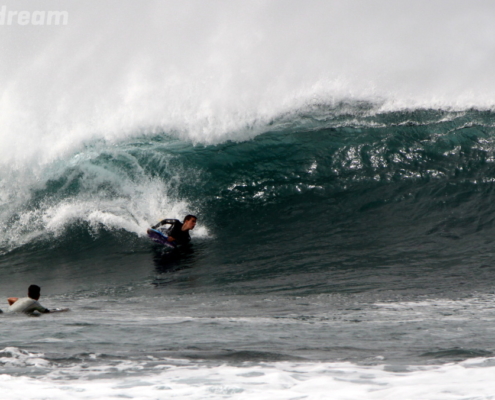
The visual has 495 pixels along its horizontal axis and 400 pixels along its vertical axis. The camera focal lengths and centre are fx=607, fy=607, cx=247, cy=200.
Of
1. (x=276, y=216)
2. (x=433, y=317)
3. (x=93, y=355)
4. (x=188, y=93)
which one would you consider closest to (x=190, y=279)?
(x=276, y=216)

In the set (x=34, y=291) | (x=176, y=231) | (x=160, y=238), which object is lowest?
(x=34, y=291)

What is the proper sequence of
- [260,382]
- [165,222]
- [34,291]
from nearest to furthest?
[260,382] < [34,291] < [165,222]

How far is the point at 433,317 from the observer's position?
802cm

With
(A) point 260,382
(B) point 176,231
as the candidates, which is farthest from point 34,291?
(A) point 260,382

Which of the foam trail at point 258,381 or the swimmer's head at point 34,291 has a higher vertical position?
the swimmer's head at point 34,291

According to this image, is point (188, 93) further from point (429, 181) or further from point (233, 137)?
point (429, 181)

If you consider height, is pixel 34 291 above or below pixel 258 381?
above

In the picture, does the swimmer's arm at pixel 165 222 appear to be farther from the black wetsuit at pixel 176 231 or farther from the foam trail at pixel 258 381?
the foam trail at pixel 258 381

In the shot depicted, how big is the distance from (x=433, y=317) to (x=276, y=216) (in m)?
6.70

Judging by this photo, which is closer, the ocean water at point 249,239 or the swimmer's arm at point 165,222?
the ocean water at point 249,239

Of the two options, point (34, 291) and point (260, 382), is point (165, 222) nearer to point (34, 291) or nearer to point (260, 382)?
point (34, 291)

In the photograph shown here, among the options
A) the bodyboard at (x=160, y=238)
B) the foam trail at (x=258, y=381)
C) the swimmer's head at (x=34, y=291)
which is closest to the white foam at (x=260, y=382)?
the foam trail at (x=258, y=381)

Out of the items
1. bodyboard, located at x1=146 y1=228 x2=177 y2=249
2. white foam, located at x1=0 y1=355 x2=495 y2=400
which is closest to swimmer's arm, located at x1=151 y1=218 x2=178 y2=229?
bodyboard, located at x1=146 y1=228 x2=177 y2=249

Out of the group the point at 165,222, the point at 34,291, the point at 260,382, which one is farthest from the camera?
the point at 165,222
